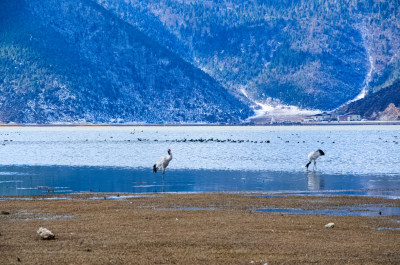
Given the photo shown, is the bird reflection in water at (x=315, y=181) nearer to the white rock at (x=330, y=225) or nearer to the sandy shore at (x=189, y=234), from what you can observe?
the sandy shore at (x=189, y=234)

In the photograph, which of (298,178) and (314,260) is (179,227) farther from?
(298,178)

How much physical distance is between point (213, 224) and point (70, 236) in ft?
16.4

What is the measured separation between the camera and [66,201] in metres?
31.6

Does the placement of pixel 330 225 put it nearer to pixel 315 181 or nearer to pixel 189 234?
pixel 189 234

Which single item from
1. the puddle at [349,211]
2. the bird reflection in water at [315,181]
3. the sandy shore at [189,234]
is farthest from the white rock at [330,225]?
the bird reflection in water at [315,181]

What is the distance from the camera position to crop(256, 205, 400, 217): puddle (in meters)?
26.6

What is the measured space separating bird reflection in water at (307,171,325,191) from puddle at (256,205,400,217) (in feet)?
34.7

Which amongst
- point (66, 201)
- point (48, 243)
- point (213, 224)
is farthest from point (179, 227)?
point (66, 201)

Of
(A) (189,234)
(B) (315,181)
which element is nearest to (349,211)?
(A) (189,234)

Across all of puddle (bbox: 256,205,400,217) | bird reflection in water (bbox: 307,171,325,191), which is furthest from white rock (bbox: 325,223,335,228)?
bird reflection in water (bbox: 307,171,325,191)

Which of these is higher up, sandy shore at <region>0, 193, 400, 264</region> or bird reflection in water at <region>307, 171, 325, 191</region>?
bird reflection in water at <region>307, 171, 325, 191</region>

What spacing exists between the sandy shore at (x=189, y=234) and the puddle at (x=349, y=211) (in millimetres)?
827

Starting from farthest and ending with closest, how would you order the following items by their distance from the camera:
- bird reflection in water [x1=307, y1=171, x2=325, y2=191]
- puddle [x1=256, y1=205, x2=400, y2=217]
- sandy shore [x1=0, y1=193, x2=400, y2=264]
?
1. bird reflection in water [x1=307, y1=171, x2=325, y2=191]
2. puddle [x1=256, y1=205, x2=400, y2=217]
3. sandy shore [x1=0, y1=193, x2=400, y2=264]

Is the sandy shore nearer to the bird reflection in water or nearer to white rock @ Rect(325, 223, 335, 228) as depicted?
white rock @ Rect(325, 223, 335, 228)
